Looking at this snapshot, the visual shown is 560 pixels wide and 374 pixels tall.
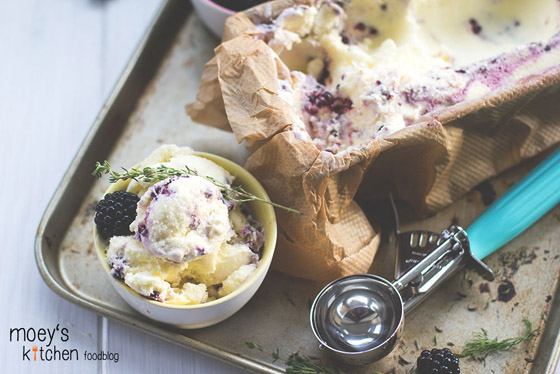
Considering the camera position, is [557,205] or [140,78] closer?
[557,205]

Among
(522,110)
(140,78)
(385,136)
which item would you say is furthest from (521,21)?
(140,78)

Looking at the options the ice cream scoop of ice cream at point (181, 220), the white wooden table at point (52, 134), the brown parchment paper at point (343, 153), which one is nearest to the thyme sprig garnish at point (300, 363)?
the white wooden table at point (52, 134)

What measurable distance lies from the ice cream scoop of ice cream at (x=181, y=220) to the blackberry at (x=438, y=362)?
0.62 metres

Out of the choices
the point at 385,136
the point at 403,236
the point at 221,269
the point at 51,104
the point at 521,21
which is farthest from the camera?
the point at 51,104

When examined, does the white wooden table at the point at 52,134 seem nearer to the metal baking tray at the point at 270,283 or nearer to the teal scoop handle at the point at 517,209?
the metal baking tray at the point at 270,283

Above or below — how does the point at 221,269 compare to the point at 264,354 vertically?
above

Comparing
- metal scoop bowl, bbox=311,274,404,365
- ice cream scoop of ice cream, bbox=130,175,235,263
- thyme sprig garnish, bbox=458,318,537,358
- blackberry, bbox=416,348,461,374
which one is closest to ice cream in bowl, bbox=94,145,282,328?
ice cream scoop of ice cream, bbox=130,175,235,263

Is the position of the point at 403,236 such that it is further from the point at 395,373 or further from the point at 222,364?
the point at 222,364

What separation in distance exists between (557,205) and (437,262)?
51 centimetres

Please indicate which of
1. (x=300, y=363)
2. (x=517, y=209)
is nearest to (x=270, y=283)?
(x=300, y=363)

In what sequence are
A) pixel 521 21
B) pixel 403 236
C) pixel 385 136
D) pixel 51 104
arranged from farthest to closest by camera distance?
pixel 51 104 < pixel 521 21 < pixel 403 236 < pixel 385 136

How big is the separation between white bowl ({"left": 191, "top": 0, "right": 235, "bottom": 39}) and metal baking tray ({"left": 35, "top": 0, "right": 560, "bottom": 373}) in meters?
0.26

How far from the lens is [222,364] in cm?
175

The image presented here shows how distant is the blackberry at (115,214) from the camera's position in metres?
1.56
